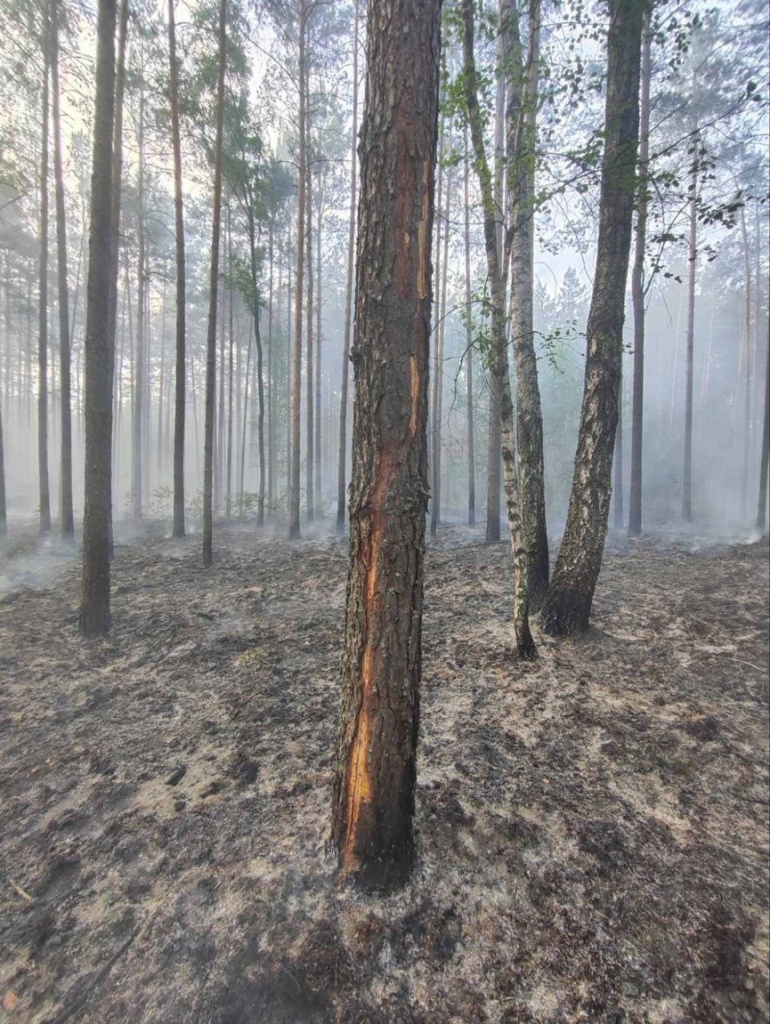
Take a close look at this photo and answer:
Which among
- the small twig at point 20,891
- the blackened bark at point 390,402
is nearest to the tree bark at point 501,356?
the blackened bark at point 390,402

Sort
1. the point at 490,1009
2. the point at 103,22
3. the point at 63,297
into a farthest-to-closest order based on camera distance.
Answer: the point at 63,297, the point at 103,22, the point at 490,1009

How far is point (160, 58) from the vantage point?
9984 mm

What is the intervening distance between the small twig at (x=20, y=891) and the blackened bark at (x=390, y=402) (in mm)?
1712

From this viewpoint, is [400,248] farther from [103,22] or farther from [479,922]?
[103,22]

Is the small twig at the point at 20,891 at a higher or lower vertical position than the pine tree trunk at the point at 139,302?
lower

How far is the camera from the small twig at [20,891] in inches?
88.0

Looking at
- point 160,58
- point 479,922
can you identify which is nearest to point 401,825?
point 479,922

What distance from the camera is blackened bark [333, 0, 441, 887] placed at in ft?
6.69

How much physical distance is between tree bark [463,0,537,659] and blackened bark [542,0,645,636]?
74cm

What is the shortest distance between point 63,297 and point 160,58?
5.79 metres

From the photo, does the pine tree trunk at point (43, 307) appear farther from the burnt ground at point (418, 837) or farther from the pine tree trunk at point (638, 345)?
Answer: the pine tree trunk at point (638, 345)

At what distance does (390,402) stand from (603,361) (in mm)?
3469

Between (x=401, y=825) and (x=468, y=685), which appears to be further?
(x=468, y=685)

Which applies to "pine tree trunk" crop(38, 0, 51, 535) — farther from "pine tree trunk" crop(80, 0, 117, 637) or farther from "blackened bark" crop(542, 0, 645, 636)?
"blackened bark" crop(542, 0, 645, 636)
